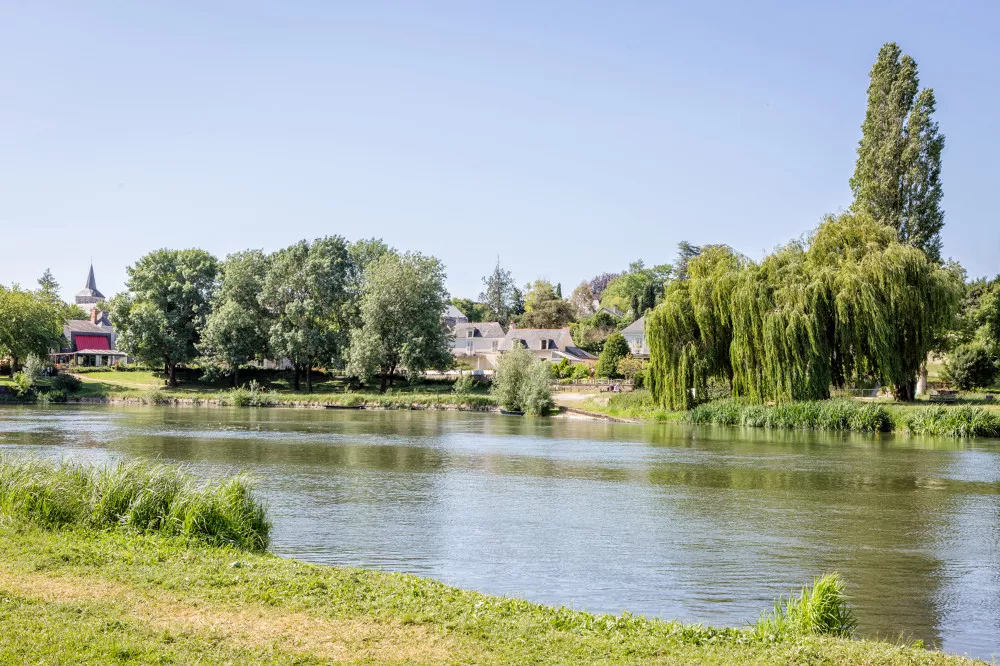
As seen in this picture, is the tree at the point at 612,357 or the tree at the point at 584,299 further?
the tree at the point at 584,299

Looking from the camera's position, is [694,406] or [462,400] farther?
[462,400]

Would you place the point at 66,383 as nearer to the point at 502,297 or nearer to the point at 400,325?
the point at 400,325

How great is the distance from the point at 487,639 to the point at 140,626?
128 inches

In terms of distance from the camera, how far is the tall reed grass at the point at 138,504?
1345 cm

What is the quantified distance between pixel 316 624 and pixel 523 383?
181 ft

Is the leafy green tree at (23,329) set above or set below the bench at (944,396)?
above

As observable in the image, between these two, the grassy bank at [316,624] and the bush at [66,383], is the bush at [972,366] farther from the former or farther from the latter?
the bush at [66,383]

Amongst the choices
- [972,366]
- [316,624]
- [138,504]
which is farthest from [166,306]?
[316,624]

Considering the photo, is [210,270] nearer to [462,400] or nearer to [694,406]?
[462,400]

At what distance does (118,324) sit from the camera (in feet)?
275

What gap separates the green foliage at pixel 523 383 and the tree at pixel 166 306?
32694 millimetres

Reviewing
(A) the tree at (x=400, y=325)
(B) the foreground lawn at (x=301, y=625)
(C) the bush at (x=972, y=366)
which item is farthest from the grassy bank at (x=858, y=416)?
(B) the foreground lawn at (x=301, y=625)

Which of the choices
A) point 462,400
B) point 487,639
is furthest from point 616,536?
point 462,400

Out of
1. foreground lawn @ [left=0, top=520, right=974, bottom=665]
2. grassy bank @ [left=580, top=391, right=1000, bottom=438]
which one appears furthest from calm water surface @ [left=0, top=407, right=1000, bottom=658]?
grassy bank @ [left=580, top=391, right=1000, bottom=438]
